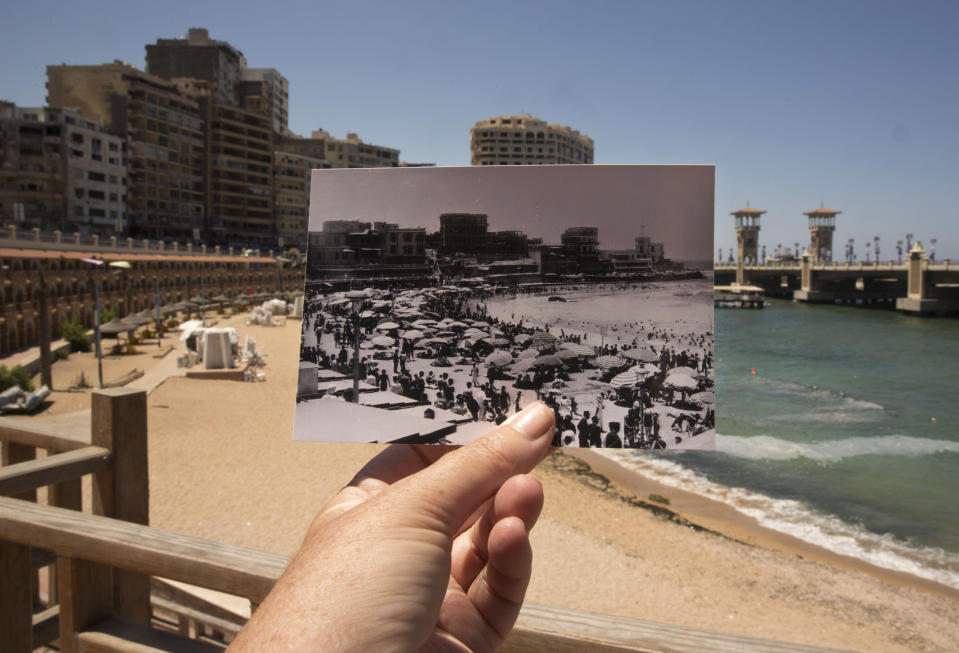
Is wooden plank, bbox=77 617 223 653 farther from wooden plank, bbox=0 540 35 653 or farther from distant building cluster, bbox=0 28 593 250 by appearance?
distant building cluster, bbox=0 28 593 250

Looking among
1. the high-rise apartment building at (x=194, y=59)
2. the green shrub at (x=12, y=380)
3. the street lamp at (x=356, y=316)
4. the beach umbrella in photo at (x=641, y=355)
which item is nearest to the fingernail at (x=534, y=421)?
the beach umbrella in photo at (x=641, y=355)

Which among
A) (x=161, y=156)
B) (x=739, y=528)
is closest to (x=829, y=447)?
(x=739, y=528)

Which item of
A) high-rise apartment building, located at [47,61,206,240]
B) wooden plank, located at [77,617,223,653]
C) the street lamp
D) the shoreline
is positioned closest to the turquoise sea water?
the shoreline

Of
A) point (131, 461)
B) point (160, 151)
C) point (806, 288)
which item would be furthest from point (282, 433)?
point (806, 288)

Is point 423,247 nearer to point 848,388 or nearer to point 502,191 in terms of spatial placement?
point 502,191

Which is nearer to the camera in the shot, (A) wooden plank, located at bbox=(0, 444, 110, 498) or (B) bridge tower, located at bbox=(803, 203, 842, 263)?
(A) wooden plank, located at bbox=(0, 444, 110, 498)

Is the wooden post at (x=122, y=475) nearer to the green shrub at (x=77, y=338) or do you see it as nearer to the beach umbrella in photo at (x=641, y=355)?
the beach umbrella in photo at (x=641, y=355)

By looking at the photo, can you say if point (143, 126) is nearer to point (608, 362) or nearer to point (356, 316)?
point (356, 316)
